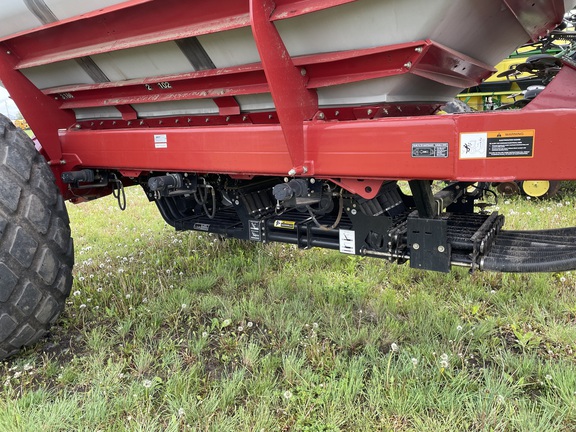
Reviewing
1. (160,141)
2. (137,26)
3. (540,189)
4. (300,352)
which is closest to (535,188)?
(540,189)

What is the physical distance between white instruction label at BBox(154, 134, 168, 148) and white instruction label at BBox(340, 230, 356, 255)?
42.6 inches

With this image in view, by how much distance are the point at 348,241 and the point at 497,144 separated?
942mm

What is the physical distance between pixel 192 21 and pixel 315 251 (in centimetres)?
229

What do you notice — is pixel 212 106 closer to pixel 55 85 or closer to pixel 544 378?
pixel 55 85

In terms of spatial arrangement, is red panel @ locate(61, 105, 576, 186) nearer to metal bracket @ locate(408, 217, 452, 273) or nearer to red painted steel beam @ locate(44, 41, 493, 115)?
red painted steel beam @ locate(44, 41, 493, 115)

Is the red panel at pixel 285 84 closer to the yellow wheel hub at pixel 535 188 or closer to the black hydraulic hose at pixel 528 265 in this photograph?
the black hydraulic hose at pixel 528 265

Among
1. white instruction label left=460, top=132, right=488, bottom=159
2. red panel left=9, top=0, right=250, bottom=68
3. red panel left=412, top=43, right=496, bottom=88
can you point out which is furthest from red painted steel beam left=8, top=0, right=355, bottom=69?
white instruction label left=460, top=132, right=488, bottom=159

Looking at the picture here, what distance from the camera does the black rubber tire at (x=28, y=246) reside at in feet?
7.38

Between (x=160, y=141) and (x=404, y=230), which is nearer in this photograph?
(x=404, y=230)

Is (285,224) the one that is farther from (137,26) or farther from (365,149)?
(137,26)

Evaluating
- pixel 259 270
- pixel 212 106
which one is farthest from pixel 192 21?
pixel 259 270

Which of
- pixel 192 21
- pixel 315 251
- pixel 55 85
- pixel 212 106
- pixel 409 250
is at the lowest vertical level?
pixel 315 251

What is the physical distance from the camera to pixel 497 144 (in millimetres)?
1659

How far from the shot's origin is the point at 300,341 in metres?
2.51
